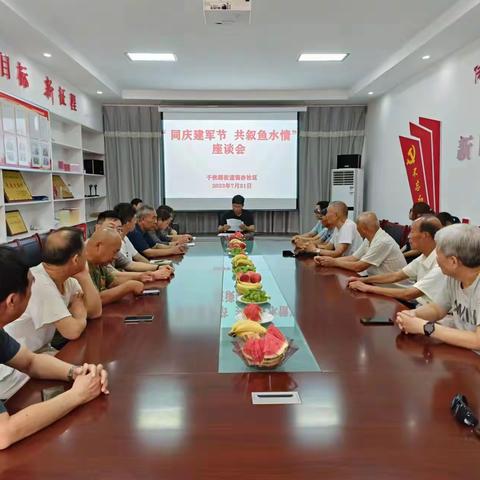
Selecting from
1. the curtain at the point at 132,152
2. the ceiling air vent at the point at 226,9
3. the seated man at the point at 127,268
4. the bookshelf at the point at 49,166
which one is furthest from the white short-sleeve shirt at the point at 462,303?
the curtain at the point at 132,152

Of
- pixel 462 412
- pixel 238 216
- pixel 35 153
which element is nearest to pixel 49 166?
pixel 35 153

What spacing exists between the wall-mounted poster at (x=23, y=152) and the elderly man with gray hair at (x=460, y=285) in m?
3.71

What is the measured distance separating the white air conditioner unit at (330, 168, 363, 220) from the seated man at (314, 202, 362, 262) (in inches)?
96.8

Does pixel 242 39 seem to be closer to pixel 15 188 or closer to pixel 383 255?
pixel 383 255

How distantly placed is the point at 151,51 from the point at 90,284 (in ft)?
11.3

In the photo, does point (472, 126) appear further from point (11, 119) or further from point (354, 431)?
point (11, 119)

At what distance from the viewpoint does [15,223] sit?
4219 mm

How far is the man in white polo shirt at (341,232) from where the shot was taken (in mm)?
3873

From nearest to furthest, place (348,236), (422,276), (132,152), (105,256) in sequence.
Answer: (105,256) < (422,276) < (348,236) < (132,152)

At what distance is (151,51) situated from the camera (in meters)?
4.54

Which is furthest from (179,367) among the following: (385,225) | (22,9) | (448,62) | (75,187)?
(75,187)

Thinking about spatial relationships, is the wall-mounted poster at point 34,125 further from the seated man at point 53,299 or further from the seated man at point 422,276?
the seated man at point 422,276

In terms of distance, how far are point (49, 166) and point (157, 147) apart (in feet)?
7.82

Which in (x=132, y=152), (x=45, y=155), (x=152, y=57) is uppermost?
(x=152, y=57)
